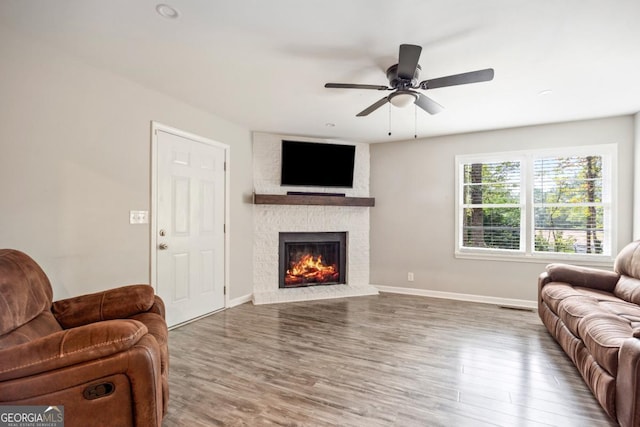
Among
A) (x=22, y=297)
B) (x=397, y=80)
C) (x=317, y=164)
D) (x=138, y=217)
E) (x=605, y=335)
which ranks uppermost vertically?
(x=397, y=80)

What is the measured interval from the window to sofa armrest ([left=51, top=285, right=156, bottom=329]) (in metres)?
4.13

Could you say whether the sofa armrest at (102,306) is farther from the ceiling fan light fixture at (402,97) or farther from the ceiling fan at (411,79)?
the ceiling fan light fixture at (402,97)

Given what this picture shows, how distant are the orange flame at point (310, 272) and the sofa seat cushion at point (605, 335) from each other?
3352 millimetres

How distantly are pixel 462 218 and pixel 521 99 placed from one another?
1.89 meters

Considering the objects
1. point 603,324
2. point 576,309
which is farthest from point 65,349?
point 576,309

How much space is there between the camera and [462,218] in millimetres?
4527

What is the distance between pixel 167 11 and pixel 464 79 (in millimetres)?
1994

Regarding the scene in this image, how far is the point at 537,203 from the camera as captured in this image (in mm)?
4082

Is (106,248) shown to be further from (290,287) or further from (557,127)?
(557,127)

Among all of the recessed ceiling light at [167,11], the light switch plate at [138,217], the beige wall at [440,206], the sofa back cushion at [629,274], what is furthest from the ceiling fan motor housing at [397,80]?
the sofa back cushion at [629,274]

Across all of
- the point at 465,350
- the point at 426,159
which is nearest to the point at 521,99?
the point at 426,159

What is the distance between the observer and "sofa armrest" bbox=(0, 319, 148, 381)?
3.91 ft

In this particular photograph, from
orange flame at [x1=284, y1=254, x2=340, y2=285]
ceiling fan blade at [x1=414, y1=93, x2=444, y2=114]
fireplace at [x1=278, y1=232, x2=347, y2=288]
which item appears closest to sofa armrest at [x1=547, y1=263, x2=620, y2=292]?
ceiling fan blade at [x1=414, y1=93, x2=444, y2=114]

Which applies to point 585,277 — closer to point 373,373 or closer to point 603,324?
point 603,324
